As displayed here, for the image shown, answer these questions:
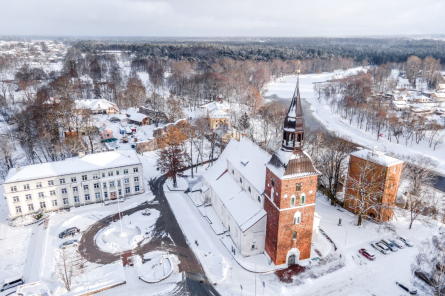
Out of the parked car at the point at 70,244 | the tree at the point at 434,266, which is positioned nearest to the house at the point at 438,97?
the tree at the point at 434,266

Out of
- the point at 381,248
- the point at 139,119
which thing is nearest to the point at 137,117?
the point at 139,119

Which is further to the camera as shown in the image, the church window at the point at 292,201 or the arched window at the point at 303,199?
the arched window at the point at 303,199

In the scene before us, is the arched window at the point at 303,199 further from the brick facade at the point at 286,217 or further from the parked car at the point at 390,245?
the parked car at the point at 390,245

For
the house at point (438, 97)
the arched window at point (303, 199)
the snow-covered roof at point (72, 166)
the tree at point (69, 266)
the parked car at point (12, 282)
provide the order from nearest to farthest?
1. the tree at point (69, 266)
2. the parked car at point (12, 282)
3. the arched window at point (303, 199)
4. the snow-covered roof at point (72, 166)
5. the house at point (438, 97)

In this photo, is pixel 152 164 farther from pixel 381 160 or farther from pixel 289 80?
pixel 289 80

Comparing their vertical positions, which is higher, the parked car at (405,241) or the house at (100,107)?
the house at (100,107)

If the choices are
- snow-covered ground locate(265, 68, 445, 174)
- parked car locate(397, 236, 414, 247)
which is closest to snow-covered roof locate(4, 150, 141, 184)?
parked car locate(397, 236, 414, 247)

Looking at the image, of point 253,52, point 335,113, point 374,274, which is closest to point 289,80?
point 253,52
